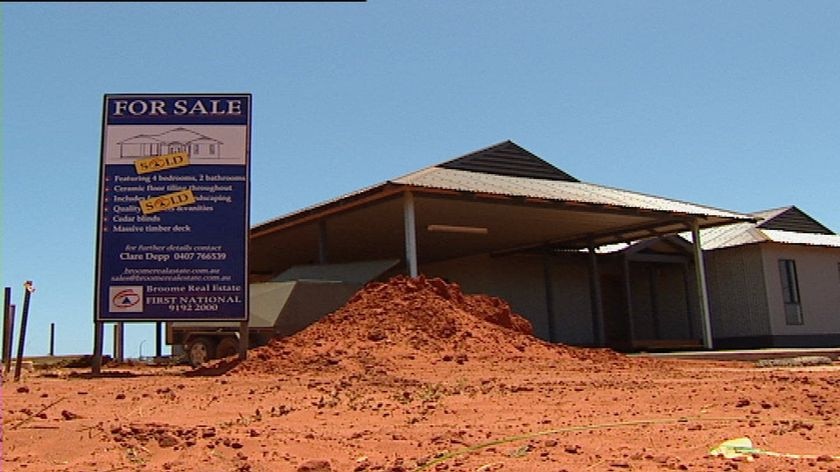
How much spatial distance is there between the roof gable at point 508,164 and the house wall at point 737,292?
6.25 meters

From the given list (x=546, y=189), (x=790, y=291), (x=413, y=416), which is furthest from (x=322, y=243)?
(x=790, y=291)

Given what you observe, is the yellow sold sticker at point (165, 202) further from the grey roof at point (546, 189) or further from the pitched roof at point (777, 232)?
the pitched roof at point (777, 232)

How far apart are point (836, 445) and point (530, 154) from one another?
1812 centimetres

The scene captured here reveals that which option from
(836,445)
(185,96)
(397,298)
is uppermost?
(185,96)

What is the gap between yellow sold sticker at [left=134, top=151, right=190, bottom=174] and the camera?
1372 centimetres

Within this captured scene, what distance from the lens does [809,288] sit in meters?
26.4

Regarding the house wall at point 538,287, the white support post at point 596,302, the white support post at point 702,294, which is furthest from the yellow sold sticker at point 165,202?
the white support post at point 596,302

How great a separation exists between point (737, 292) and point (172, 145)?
1955cm

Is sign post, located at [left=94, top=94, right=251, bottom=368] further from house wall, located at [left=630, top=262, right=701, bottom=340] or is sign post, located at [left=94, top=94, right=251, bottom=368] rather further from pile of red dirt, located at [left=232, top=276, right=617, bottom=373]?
house wall, located at [left=630, top=262, right=701, bottom=340]

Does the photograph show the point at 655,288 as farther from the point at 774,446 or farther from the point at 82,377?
the point at 774,446

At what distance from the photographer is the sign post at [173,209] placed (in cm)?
1361

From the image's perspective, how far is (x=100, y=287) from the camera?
13.5 m

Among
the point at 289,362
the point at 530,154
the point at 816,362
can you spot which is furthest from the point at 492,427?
the point at 530,154

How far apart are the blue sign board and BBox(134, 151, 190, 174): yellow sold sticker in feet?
0.06
